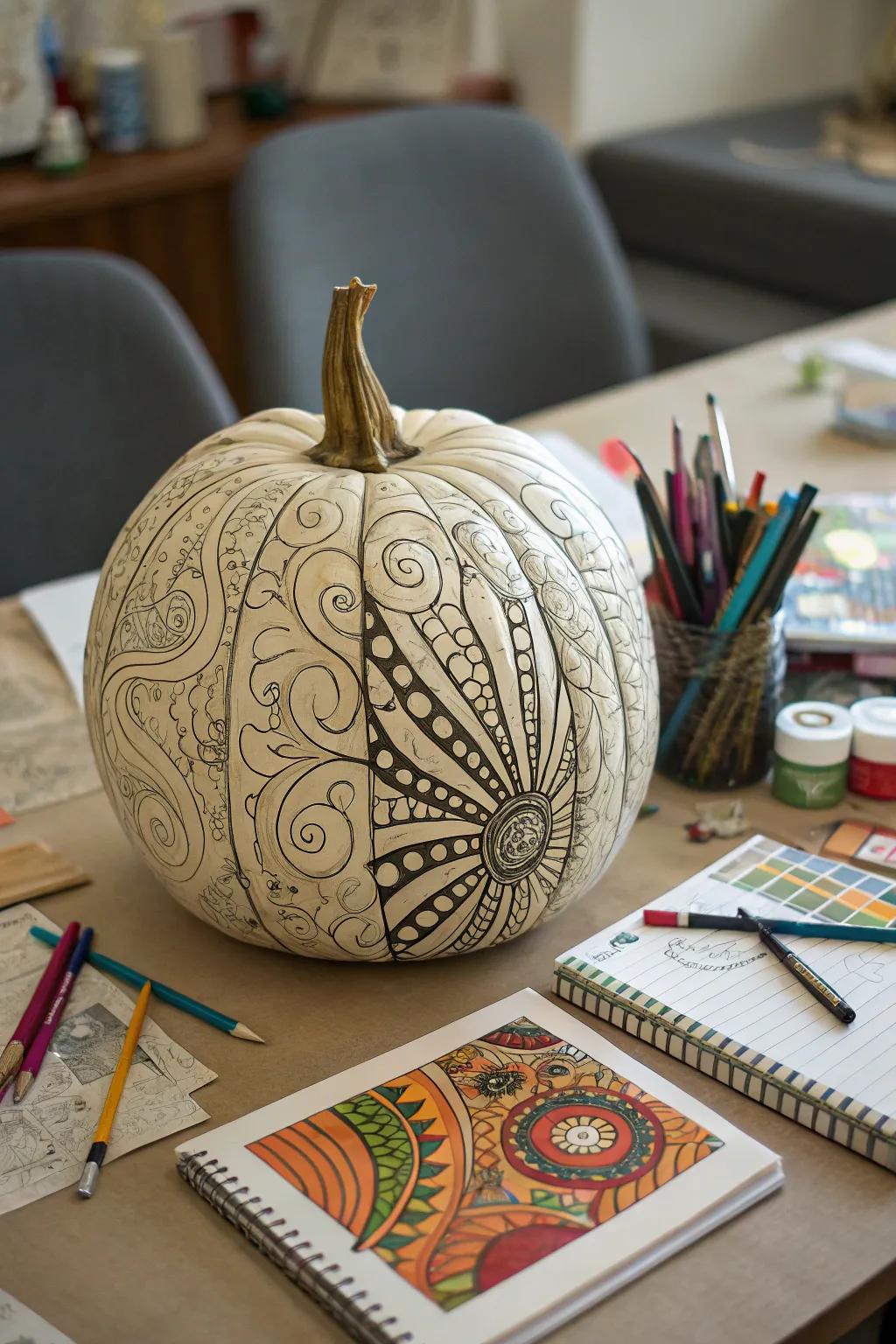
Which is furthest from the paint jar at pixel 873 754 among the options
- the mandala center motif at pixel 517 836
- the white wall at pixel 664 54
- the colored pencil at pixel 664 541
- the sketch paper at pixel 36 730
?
the white wall at pixel 664 54

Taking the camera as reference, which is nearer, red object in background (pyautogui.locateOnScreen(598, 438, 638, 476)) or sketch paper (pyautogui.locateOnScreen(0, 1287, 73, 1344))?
sketch paper (pyautogui.locateOnScreen(0, 1287, 73, 1344))

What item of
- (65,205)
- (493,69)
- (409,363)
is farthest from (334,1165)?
(493,69)

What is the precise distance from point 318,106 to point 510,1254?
2.69 m

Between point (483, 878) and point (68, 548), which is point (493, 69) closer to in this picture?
point (68, 548)

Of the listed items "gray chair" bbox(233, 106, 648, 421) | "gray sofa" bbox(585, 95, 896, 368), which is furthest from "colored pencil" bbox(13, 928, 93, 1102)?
"gray sofa" bbox(585, 95, 896, 368)

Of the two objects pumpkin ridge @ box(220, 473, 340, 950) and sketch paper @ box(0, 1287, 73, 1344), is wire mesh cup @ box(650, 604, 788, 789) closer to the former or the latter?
pumpkin ridge @ box(220, 473, 340, 950)

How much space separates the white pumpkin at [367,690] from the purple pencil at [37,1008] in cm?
7

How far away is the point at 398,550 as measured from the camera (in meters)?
0.65

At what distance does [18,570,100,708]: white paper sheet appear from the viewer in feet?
3.43

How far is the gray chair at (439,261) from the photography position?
5.01ft

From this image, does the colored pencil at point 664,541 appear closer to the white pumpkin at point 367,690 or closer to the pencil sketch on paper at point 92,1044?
the white pumpkin at point 367,690

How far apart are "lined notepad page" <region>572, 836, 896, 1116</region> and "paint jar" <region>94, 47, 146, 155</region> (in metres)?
2.16

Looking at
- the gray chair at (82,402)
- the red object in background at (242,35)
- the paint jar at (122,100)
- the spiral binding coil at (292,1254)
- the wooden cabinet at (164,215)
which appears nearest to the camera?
the spiral binding coil at (292,1254)

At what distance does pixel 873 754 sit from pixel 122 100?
7.00 ft
